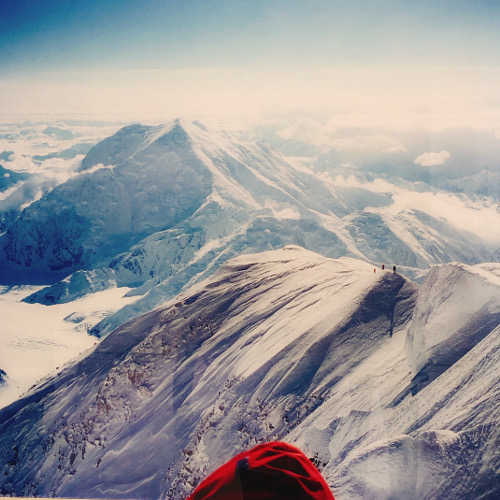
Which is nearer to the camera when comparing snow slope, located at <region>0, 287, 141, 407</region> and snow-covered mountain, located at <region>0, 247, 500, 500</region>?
snow-covered mountain, located at <region>0, 247, 500, 500</region>

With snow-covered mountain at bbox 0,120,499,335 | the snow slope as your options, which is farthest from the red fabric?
snow-covered mountain at bbox 0,120,499,335

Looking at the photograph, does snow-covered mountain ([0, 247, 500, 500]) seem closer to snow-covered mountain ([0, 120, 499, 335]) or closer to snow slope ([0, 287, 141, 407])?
snow slope ([0, 287, 141, 407])

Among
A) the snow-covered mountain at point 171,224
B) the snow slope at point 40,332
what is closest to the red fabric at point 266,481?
the snow slope at point 40,332

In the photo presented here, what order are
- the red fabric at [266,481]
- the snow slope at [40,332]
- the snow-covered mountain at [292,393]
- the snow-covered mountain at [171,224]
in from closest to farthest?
the red fabric at [266,481]
the snow-covered mountain at [292,393]
the snow slope at [40,332]
the snow-covered mountain at [171,224]

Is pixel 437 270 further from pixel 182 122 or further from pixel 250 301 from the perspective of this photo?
pixel 182 122

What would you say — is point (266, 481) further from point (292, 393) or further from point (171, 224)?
point (171, 224)

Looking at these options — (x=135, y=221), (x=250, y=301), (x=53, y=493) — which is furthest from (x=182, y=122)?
(x=53, y=493)

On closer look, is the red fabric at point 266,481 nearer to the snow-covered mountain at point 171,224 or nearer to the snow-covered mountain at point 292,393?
the snow-covered mountain at point 292,393
